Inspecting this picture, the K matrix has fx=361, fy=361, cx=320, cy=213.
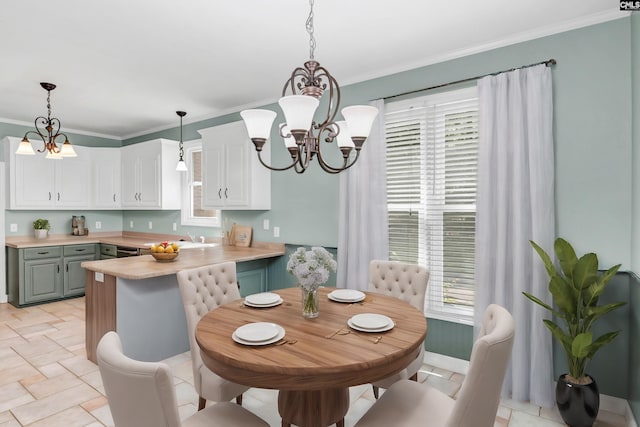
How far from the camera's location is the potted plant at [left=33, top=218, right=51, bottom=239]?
524 cm

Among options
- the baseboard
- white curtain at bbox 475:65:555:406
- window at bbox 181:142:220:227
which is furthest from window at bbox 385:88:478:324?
window at bbox 181:142:220:227

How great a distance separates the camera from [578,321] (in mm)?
2240

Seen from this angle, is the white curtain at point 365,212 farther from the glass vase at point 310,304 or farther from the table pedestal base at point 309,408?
the table pedestal base at point 309,408

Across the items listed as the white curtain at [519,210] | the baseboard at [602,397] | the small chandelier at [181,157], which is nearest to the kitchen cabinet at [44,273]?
the small chandelier at [181,157]

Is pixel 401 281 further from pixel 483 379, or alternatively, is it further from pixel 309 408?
pixel 483 379

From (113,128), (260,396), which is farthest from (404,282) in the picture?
(113,128)

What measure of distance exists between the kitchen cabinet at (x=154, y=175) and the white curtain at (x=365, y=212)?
2906 mm

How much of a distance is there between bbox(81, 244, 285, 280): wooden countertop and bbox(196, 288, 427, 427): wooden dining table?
113cm

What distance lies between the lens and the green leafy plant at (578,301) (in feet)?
6.91

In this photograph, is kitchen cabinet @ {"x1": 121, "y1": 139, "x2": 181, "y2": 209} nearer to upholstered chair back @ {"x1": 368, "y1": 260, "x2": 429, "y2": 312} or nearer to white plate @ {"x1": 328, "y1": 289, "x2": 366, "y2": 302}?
upholstered chair back @ {"x1": 368, "y1": 260, "x2": 429, "y2": 312}

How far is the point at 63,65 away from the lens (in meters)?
3.15

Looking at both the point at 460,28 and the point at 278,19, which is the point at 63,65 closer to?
the point at 278,19

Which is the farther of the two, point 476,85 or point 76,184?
point 76,184

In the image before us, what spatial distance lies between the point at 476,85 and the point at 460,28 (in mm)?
481
